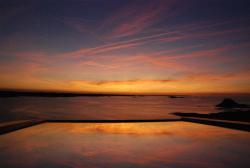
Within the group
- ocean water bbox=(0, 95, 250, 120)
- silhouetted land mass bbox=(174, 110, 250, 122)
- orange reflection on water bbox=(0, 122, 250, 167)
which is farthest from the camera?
ocean water bbox=(0, 95, 250, 120)

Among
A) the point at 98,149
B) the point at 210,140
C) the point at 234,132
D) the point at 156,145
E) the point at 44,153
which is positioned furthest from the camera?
the point at 234,132

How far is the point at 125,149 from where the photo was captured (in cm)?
567

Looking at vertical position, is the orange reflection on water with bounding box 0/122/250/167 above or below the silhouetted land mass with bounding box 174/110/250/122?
below

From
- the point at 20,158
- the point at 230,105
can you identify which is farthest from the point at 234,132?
the point at 230,105

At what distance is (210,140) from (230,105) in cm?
4085

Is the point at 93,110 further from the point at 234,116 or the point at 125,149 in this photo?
the point at 125,149

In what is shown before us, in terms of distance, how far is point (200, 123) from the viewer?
10.1m

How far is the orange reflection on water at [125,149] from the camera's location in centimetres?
455

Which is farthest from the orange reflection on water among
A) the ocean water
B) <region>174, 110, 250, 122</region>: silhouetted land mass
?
the ocean water

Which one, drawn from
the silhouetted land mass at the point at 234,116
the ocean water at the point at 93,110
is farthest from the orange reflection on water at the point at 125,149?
the ocean water at the point at 93,110

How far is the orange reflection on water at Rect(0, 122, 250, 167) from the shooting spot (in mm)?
4551

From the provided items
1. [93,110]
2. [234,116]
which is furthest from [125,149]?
[93,110]

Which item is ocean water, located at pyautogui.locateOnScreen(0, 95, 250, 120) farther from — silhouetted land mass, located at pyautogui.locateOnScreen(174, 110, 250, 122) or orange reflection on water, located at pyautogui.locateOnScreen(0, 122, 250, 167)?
orange reflection on water, located at pyautogui.locateOnScreen(0, 122, 250, 167)

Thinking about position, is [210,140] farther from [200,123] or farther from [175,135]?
[200,123]
